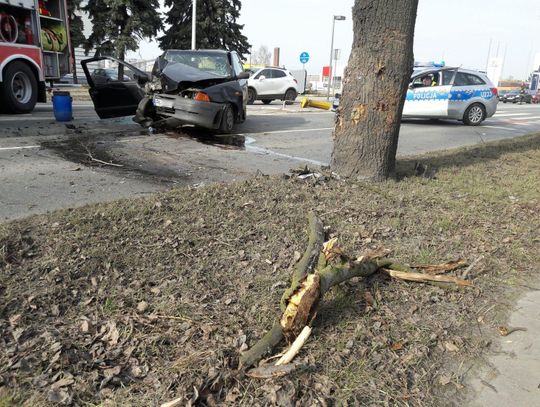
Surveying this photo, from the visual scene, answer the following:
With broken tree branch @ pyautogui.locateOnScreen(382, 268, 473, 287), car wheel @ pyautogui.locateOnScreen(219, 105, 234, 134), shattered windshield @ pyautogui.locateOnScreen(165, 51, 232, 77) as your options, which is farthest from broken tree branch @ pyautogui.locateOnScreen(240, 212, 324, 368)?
shattered windshield @ pyautogui.locateOnScreen(165, 51, 232, 77)

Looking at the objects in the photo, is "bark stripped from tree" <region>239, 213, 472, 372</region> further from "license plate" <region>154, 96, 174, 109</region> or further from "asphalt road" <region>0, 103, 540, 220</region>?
"license plate" <region>154, 96, 174, 109</region>

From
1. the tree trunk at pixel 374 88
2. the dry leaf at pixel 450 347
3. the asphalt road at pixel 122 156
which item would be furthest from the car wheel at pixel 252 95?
the dry leaf at pixel 450 347

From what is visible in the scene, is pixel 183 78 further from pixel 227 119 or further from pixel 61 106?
pixel 61 106

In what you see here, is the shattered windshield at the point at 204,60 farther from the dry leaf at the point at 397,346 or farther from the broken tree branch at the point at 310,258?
the dry leaf at the point at 397,346

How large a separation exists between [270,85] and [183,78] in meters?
14.8

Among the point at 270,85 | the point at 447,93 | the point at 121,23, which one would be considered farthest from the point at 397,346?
the point at 121,23

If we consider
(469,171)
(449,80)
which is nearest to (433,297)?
(469,171)

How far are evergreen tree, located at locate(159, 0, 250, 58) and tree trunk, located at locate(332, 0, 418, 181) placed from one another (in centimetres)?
2955

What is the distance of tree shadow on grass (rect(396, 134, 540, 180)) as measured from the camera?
21.2 ft

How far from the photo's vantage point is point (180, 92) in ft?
30.4

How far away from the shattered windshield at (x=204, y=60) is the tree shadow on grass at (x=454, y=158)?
486 cm

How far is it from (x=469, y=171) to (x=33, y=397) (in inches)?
251

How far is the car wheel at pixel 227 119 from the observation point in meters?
9.39

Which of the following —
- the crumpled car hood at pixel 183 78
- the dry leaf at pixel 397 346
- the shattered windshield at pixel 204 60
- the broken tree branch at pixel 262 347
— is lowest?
the dry leaf at pixel 397 346
